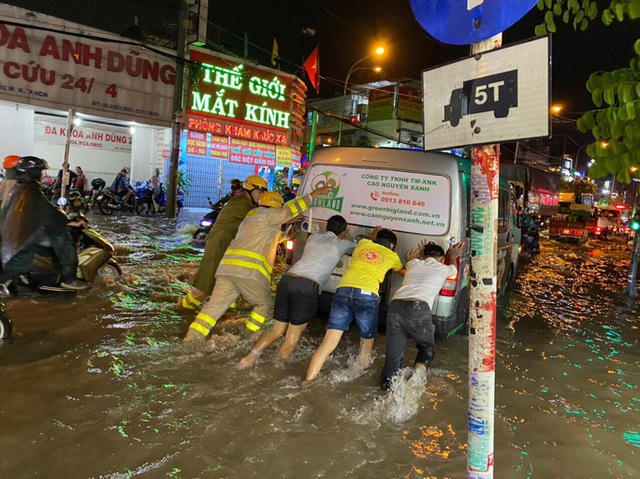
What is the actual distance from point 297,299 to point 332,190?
1.52 meters

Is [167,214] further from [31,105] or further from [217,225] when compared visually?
[217,225]

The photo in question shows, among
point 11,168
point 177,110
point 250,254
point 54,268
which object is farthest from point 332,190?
point 177,110

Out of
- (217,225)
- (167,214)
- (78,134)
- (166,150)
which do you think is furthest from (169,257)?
(78,134)

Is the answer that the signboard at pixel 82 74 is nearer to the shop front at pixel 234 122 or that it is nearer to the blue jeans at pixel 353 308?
the shop front at pixel 234 122

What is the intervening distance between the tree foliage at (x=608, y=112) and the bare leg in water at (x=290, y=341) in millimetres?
2860

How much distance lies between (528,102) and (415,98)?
98.0 ft

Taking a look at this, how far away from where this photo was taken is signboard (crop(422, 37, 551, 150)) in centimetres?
184

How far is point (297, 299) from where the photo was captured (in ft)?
14.6

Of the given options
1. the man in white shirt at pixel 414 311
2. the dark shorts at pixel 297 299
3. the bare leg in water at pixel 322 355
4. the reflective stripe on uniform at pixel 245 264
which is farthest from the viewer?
the reflective stripe on uniform at pixel 245 264

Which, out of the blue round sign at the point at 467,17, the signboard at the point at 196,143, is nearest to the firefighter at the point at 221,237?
the blue round sign at the point at 467,17

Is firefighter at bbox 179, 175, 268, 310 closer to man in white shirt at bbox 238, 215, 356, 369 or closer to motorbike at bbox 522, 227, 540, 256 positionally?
man in white shirt at bbox 238, 215, 356, 369

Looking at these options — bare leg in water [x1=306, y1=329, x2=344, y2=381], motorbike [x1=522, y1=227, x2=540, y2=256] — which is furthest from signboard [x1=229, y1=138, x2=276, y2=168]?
bare leg in water [x1=306, y1=329, x2=344, y2=381]

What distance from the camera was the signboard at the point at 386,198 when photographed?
4852mm

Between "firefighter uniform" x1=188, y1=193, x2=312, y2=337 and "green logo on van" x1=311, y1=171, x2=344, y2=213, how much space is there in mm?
601
